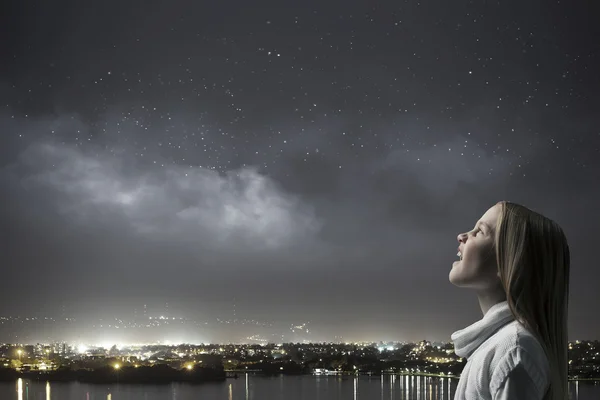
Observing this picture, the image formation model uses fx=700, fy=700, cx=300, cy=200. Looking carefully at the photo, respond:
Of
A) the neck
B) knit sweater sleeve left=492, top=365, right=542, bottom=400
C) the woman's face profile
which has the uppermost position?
the woman's face profile

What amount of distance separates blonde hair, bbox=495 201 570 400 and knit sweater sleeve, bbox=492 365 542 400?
6 cm

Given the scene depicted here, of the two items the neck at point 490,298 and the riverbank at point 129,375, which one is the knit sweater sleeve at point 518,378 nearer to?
the neck at point 490,298

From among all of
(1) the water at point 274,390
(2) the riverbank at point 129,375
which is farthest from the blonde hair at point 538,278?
(2) the riverbank at point 129,375

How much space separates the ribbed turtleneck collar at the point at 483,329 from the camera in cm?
94

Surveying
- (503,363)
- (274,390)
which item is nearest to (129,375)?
(274,390)

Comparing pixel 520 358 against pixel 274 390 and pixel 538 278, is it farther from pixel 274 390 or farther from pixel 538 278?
pixel 274 390

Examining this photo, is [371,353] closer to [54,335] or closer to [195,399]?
[195,399]

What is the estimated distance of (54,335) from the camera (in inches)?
3533

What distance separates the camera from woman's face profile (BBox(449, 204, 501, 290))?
0.99 m

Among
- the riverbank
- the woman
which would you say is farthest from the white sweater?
the riverbank

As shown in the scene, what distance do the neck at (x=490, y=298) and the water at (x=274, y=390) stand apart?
144ft

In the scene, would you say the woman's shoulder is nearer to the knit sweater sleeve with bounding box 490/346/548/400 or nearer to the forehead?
the knit sweater sleeve with bounding box 490/346/548/400

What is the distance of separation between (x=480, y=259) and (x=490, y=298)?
0.20 feet

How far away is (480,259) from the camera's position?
99cm
